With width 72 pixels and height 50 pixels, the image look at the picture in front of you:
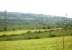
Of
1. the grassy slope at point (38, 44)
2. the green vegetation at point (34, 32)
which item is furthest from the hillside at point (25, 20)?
the grassy slope at point (38, 44)

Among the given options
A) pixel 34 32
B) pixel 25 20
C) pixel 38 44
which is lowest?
pixel 38 44

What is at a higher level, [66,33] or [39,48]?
[66,33]

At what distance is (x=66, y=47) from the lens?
3.94 m

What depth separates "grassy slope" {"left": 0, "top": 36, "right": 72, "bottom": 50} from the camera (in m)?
3.62

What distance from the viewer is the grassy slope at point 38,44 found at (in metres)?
3.62

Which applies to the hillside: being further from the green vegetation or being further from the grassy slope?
the grassy slope

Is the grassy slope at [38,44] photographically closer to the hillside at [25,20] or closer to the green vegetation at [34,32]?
the green vegetation at [34,32]

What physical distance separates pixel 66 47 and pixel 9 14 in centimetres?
136

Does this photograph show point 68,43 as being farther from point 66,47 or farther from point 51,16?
point 51,16

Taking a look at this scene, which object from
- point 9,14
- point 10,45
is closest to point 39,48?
point 10,45

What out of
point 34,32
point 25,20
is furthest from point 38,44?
point 25,20

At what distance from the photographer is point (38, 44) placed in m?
3.78

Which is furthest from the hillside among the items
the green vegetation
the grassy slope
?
the grassy slope

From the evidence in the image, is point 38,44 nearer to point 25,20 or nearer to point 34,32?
point 34,32
